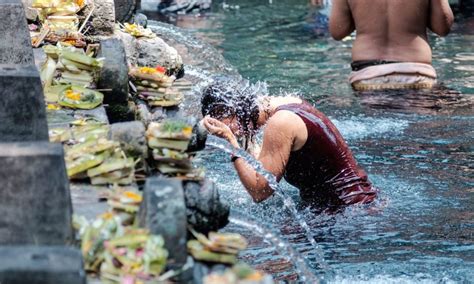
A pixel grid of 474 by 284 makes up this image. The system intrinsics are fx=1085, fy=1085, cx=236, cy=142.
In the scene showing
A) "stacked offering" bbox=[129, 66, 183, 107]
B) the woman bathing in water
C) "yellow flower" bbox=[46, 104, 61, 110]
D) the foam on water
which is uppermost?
"yellow flower" bbox=[46, 104, 61, 110]

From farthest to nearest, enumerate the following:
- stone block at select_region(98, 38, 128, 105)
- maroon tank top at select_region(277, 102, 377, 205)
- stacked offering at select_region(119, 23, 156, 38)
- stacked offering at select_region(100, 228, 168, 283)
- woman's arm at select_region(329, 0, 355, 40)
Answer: woman's arm at select_region(329, 0, 355, 40), stacked offering at select_region(119, 23, 156, 38), maroon tank top at select_region(277, 102, 377, 205), stone block at select_region(98, 38, 128, 105), stacked offering at select_region(100, 228, 168, 283)

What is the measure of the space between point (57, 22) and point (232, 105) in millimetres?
1460

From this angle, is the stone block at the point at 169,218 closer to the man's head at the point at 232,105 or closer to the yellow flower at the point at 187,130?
the yellow flower at the point at 187,130

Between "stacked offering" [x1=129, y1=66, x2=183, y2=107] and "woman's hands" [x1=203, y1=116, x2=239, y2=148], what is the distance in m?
0.22

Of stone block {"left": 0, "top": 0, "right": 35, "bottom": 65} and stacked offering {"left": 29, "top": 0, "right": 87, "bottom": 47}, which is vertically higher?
stone block {"left": 0, "top": 0, "right": 35, "bottom": 65}

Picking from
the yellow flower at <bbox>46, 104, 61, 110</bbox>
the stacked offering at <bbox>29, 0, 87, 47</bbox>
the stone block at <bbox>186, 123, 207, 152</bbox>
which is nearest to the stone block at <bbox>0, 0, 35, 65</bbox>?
the stacked offering at <bbox>29, 0, 87, 47</bbox>

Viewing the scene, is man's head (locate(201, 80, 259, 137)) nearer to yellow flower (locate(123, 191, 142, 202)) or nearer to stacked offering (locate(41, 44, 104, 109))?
stacked offering (locate(41, 44, 104, 109))

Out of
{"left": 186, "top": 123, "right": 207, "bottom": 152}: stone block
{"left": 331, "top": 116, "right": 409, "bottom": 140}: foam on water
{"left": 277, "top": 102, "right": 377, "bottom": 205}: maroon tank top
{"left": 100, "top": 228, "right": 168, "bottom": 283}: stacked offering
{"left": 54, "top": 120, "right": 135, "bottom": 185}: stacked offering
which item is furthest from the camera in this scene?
{"left": 331, "top": 116, "right": 409, "bottom": 140}: foam on water

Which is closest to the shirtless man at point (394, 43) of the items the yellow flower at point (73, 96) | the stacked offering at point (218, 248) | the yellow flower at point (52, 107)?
the yellow flower at point (73, 96)

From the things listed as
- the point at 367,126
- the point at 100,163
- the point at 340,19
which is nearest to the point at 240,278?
the point at 100,163

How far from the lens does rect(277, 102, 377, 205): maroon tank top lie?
611 cm

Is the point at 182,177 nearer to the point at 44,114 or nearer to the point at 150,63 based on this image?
the point at 44,114

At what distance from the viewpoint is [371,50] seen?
10188 millimetres

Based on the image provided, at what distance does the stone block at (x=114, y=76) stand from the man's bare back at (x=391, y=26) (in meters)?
5.02
